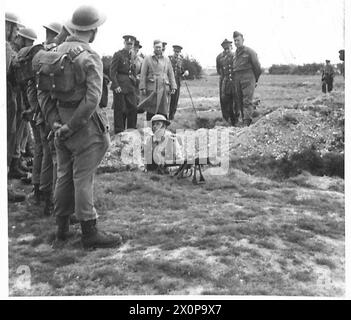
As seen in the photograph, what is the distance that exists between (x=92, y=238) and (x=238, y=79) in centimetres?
741

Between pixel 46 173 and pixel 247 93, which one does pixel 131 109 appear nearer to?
pixel 247 93

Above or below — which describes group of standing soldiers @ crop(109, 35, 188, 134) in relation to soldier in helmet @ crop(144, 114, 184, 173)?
above

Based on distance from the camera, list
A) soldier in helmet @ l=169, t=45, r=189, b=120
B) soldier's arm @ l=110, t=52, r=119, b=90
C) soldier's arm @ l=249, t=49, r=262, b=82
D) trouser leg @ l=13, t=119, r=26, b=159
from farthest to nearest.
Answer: soldier in helmet @ l=169, t=45, r=189, b=120 → soldier's arm @ l=249, t=49, r=262, b=82 → soldier's arm @ l=110, t=52, r=119, b=90 → trouser leg @ l=13, t=119, r=26, b=159

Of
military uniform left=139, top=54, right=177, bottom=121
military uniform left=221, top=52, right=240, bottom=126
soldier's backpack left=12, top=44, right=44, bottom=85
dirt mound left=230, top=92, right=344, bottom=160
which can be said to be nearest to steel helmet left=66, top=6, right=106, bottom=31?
soldier's backpack left=12, top=44, right=44, bottom=85

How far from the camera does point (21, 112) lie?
674 cm

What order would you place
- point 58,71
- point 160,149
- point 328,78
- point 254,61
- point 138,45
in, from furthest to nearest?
point 328,78
point 138,45
point 254,61
point 160,149
point 58,71

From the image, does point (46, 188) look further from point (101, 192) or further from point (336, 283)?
point (336, 283)

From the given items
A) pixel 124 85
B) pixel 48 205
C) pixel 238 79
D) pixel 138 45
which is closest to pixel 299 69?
pixel 238 79

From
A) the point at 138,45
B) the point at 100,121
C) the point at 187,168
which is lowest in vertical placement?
the point at 187,168

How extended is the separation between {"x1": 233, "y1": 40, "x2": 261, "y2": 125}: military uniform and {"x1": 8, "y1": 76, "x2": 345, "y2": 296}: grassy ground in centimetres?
425

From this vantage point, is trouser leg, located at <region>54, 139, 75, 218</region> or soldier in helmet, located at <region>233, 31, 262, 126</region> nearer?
trouser leg, located at <region>54, 139, 75, 218</region>

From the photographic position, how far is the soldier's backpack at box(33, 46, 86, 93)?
4707 mm

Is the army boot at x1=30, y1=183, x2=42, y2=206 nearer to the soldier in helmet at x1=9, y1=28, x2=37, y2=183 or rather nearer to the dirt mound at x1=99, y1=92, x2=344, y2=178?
the soldier in helmet at x1=9, y1=28, x2=37, y2=183
